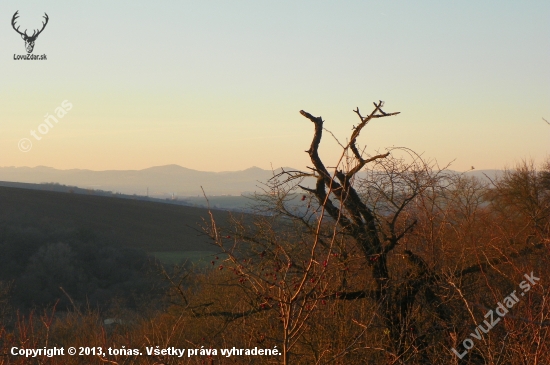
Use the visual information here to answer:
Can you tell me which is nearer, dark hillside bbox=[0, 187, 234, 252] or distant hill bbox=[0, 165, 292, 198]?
dark hillside bbox=[0, 187, 234, 252]

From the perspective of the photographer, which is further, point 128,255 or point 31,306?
point 128,255

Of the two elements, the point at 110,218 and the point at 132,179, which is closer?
the point at 110,218

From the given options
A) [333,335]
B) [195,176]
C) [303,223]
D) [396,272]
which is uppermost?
[195,176]

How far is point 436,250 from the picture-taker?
970 cm

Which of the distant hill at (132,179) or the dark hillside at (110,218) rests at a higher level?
the distant hill at (132,179)

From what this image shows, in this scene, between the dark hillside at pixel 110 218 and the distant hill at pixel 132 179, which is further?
the distant hill at pixel 132 179

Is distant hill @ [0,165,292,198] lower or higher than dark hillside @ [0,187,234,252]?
higher

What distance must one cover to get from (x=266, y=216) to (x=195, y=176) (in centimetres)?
17211

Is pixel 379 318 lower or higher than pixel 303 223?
lower

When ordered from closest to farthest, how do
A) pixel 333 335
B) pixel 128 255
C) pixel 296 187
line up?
pixel 333 335
pixel 296 187
pixel 128 255

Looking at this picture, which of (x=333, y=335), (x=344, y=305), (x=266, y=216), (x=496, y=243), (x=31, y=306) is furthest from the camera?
(x=31, y=306)

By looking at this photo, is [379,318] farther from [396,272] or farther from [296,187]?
[296,187]

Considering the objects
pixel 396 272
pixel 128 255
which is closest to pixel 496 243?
pixel 396 272

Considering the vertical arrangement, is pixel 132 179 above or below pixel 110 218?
above
